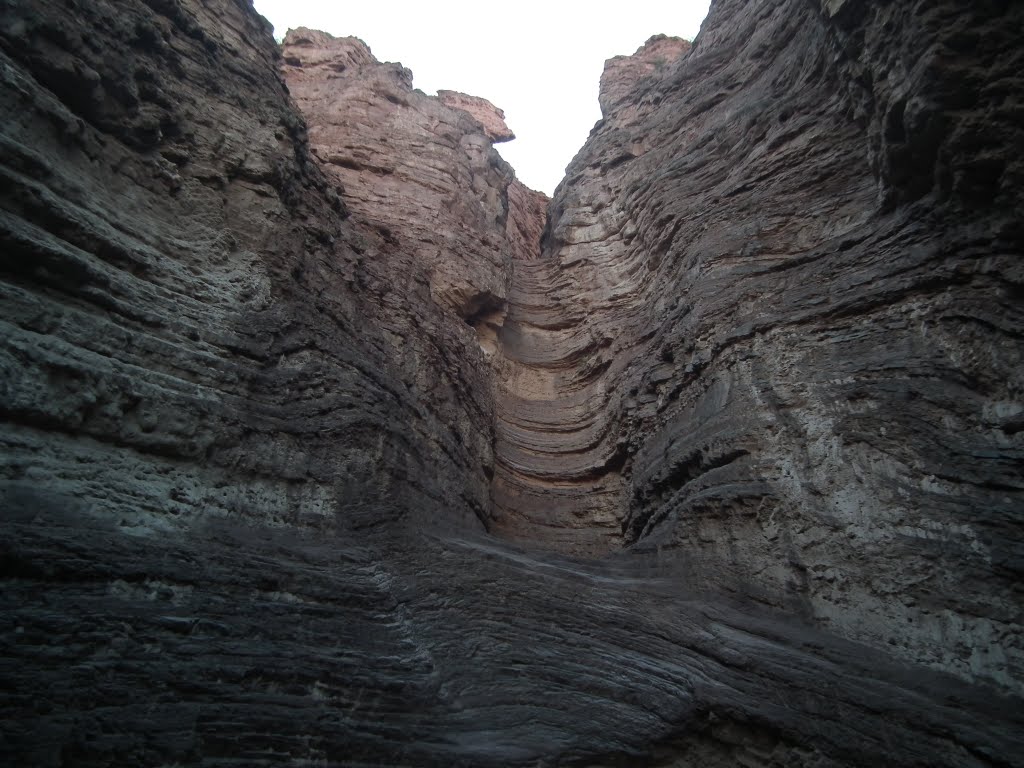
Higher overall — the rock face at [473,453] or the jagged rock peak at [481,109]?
the jagged rock peak at [481,109]

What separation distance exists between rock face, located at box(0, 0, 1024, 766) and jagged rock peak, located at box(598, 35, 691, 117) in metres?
13.9

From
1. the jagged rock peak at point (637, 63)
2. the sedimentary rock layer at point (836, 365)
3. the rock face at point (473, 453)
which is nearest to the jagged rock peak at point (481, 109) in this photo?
the jagged rock peak at point (637, 63)

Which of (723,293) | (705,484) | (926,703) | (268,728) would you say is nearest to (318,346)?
(268,728)

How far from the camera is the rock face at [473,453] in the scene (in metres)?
4.11

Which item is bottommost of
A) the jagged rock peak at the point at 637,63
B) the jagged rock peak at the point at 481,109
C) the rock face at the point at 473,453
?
the rock face at the point at 473,453

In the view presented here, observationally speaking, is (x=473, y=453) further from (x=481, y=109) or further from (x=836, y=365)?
(x=481, y=109)

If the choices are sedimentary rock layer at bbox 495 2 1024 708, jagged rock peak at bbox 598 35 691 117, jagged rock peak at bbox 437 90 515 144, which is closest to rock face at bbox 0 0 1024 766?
sedimentary rock layer at bbox 495 2 1024 708

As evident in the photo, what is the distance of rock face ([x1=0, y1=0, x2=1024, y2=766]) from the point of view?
4.11 meters

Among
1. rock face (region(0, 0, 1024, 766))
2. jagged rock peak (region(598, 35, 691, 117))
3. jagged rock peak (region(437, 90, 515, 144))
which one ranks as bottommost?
rock face (region(0, 0, 1024, 766))

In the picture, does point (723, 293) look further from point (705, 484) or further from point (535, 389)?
point (535, 389)

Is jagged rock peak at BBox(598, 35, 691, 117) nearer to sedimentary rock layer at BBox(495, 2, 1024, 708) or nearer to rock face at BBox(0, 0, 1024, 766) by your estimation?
sedimentary rock layer at BBox(495, 2, 1024, 708)

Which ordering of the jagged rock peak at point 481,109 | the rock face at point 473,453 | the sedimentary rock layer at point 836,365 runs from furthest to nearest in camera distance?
the jagged rock peak at point 481,109, the sedimentary rock layer at point 836,365, the rock face at point 473,453

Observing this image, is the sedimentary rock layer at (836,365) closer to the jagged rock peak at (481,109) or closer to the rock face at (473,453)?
the rock face at (473,453)

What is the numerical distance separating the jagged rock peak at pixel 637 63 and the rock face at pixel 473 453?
13937mm
